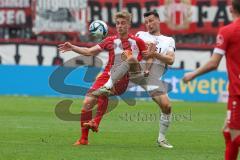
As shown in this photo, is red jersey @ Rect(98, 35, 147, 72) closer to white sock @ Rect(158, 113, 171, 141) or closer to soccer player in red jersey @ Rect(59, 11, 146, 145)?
soccer player in red jersey @ Rect(59, 11, 146, 145)

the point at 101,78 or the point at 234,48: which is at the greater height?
the point at 234,48

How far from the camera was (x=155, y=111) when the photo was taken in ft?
76.6

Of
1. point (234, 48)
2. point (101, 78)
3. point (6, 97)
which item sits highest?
point (234, 48)

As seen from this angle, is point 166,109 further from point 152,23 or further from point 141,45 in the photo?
point 152,23

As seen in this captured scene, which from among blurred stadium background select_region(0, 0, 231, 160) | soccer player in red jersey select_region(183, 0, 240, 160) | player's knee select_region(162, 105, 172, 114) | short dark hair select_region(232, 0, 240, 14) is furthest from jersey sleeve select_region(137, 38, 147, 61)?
short dark hair select_region(232, 0, 240, 14)

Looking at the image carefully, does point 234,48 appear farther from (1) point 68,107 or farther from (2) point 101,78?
(1) point 68,107

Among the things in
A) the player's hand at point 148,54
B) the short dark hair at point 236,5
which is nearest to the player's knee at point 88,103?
the player's hand at point 148,54

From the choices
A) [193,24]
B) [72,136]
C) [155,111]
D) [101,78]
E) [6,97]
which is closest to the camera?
[101,78]

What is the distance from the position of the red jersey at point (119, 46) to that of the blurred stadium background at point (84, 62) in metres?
2.12

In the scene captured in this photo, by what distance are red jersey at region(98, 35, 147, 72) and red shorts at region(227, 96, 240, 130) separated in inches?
200

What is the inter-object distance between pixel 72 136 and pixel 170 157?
12.3 feet

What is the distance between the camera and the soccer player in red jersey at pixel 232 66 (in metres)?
8.95

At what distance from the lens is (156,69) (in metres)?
15.0

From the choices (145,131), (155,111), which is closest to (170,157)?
(145,131)
